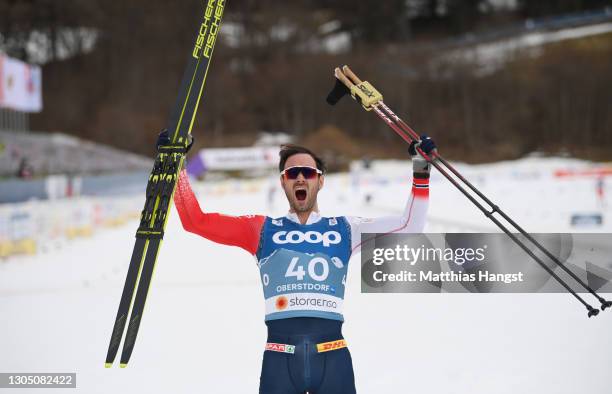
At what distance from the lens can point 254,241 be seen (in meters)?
3.29

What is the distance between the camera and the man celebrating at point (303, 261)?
120 inches

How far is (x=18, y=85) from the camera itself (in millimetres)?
31031

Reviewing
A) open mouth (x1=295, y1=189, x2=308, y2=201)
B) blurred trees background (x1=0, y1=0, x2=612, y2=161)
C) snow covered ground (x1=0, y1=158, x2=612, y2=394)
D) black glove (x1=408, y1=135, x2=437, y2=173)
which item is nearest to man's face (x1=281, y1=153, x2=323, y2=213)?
open mouth (x1=295, y1=189, x2=308, y2=201)

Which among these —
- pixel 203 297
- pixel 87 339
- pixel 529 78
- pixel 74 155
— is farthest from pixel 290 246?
pixel 529 78

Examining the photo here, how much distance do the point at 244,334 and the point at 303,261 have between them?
3.12m

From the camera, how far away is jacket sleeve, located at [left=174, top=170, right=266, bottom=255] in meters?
3.30

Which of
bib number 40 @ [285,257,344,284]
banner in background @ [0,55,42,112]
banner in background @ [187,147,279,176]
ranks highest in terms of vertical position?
banner in background @ [0,55,42,112]

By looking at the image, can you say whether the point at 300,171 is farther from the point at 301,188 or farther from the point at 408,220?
the point at 408,220

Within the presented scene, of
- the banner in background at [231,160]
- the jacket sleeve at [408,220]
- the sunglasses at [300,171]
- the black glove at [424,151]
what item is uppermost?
the banner in background at [231,160]

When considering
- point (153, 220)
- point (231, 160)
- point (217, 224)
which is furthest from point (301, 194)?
point (231, 160)

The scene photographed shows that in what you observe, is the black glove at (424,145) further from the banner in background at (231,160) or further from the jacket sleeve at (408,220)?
the banner in background at (231,160)

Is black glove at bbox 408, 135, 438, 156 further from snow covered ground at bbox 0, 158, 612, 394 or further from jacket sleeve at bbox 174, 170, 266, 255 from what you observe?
snow covered ground at bbox 0, 158, 612, 394

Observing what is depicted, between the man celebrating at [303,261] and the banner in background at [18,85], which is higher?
the banner in background at [18,85]

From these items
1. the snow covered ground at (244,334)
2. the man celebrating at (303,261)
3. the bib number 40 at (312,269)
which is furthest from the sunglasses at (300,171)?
the snow covered ground at (244,334)
